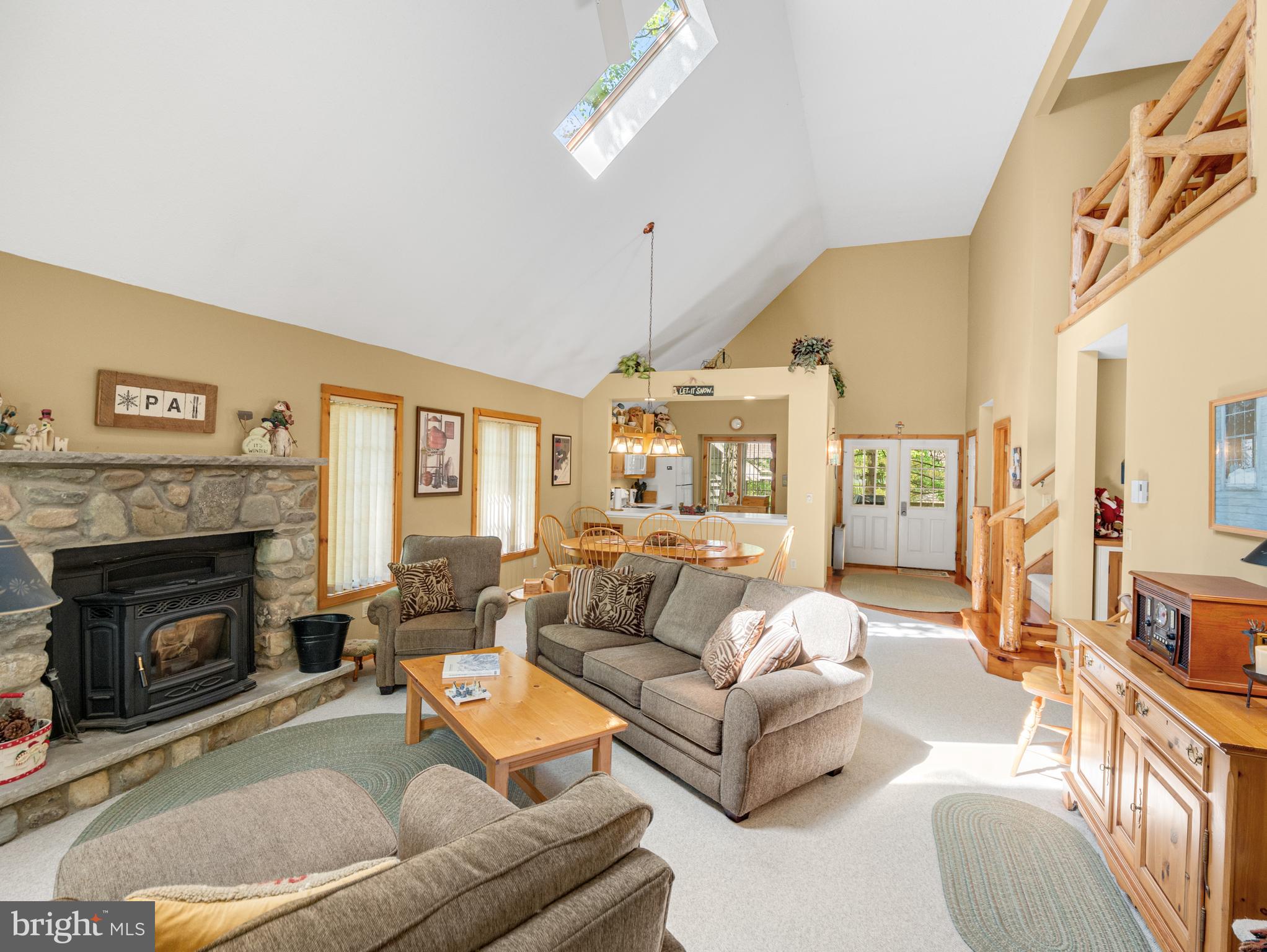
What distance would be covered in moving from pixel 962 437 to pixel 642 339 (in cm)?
489

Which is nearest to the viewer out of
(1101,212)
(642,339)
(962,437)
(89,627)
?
(89,627)

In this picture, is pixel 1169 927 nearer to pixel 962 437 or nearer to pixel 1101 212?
pixel 1101 212

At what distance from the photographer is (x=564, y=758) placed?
3160 mm

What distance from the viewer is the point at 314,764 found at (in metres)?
2.97

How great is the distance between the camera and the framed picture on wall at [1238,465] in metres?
2.18

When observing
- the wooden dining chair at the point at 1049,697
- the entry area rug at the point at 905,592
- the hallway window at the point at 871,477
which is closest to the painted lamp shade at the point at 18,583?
the wooden dining chair at the point at 1049,697

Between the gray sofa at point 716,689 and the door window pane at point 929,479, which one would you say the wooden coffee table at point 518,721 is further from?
the door window pane at point 929,479

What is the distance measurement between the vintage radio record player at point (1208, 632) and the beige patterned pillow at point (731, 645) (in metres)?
1.50

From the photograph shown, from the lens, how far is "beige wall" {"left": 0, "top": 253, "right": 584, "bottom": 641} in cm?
276

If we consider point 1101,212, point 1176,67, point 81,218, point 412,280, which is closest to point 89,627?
point 81,218

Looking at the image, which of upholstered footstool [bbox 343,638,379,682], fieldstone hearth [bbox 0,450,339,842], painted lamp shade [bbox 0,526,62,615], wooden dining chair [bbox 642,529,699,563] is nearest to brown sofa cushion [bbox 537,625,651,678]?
upholstered footstool [bbox 343,638,379,682]

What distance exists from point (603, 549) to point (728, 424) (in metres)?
5.17

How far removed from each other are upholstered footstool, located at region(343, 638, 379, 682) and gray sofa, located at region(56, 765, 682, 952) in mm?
2408

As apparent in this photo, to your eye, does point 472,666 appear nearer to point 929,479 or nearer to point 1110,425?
point 1110,425
